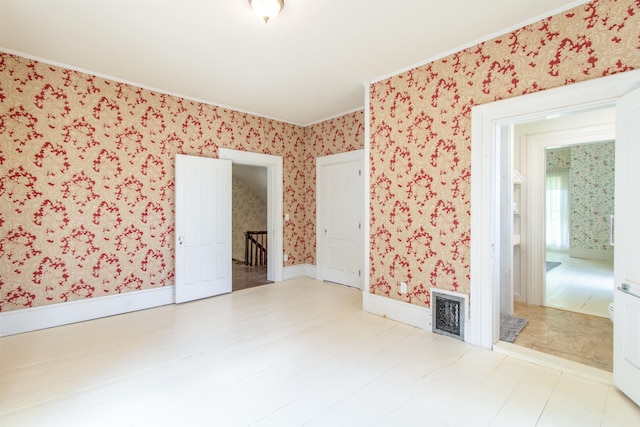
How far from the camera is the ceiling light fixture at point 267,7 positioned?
2176 millimetres

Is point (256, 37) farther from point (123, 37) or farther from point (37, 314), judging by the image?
point (37, 314)

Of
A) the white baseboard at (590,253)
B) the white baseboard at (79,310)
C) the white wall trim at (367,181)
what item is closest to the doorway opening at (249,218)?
the white baseboard at (79,310)

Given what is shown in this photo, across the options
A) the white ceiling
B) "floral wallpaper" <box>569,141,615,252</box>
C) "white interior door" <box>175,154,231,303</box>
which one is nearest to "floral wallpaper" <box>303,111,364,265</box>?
the white ceiling

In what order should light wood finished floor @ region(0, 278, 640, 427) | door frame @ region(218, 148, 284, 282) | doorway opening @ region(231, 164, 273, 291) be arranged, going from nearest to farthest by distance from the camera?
light wood finished floor @ region(0, 278, 640, 427), door frame @ region(218, 148, 284, 282), doorway opening @ region(231, 164, 273, 291)

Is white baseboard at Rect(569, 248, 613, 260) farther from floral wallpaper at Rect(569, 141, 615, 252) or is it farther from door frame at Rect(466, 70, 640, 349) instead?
door frame at Rect(466, 70, 640, 349)

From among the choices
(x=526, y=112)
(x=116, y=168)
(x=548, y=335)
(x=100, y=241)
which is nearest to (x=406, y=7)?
(x=526, y=112)

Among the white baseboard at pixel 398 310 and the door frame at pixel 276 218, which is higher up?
the door frame at pixel 276 218

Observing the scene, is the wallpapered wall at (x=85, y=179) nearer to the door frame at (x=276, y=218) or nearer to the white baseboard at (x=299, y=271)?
the door frame at (x=276, y=218)

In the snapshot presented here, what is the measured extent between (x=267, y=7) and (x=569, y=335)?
4043 mm

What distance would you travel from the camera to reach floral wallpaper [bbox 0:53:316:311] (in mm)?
3119

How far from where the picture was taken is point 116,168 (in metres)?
3.73

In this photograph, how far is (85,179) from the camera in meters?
3.52

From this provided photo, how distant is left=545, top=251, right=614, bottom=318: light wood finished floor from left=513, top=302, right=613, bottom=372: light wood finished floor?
1.13ft

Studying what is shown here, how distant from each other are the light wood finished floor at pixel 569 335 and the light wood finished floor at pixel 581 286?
346mm
